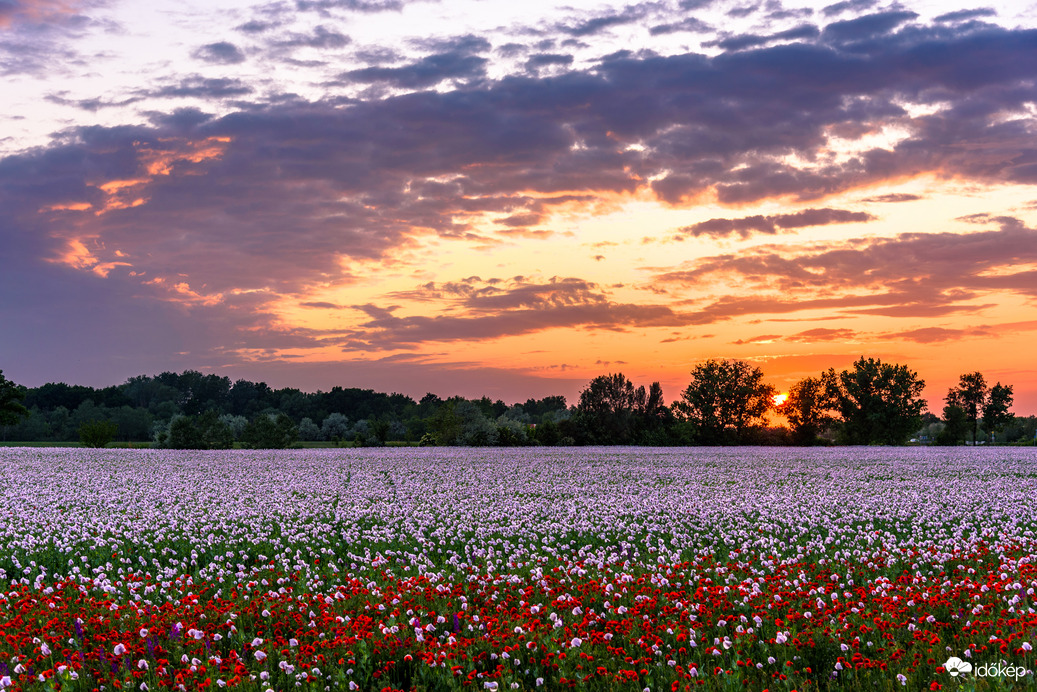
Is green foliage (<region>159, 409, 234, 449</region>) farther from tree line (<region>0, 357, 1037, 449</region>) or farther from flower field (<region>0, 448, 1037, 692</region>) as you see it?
flower field (<region>0, 448, 1037, 692</region>)

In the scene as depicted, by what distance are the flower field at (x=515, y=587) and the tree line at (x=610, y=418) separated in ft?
121

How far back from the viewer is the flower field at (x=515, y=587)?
294 inches

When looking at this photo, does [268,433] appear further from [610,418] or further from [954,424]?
[954,424]

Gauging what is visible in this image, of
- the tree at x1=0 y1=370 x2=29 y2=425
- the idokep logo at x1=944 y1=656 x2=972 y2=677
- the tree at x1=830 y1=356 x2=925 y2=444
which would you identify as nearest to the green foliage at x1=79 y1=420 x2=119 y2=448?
the tree at x1=0 y1=370 x2=29 y2=425

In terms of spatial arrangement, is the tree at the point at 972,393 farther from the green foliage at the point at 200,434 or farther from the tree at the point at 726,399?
the green foliage at the point at 200,434

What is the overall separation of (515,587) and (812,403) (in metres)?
76.6

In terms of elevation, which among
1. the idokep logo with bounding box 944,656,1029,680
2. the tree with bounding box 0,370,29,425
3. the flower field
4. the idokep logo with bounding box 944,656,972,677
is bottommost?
the flower field

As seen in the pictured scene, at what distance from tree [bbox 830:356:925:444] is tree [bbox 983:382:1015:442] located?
17940 mm

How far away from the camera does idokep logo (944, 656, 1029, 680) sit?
22.2 feet

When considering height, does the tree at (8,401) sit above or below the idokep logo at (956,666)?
above

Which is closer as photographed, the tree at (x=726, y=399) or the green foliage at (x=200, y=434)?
the green foliage at (x=200, y=434)

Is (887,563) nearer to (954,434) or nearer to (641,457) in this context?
(641,457)

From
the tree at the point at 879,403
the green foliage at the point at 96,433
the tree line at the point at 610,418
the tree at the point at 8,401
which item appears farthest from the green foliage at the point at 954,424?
the tree at the point at 8,401

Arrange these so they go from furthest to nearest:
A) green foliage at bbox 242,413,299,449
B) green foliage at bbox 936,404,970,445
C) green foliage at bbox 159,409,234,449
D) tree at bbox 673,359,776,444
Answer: green foliage at bbox 936,404,970,445 < tree at bbox 673,359,776,444 < green foliage at bbox 242,413,299,449 < green foliage at bbox 159,409,234,449
